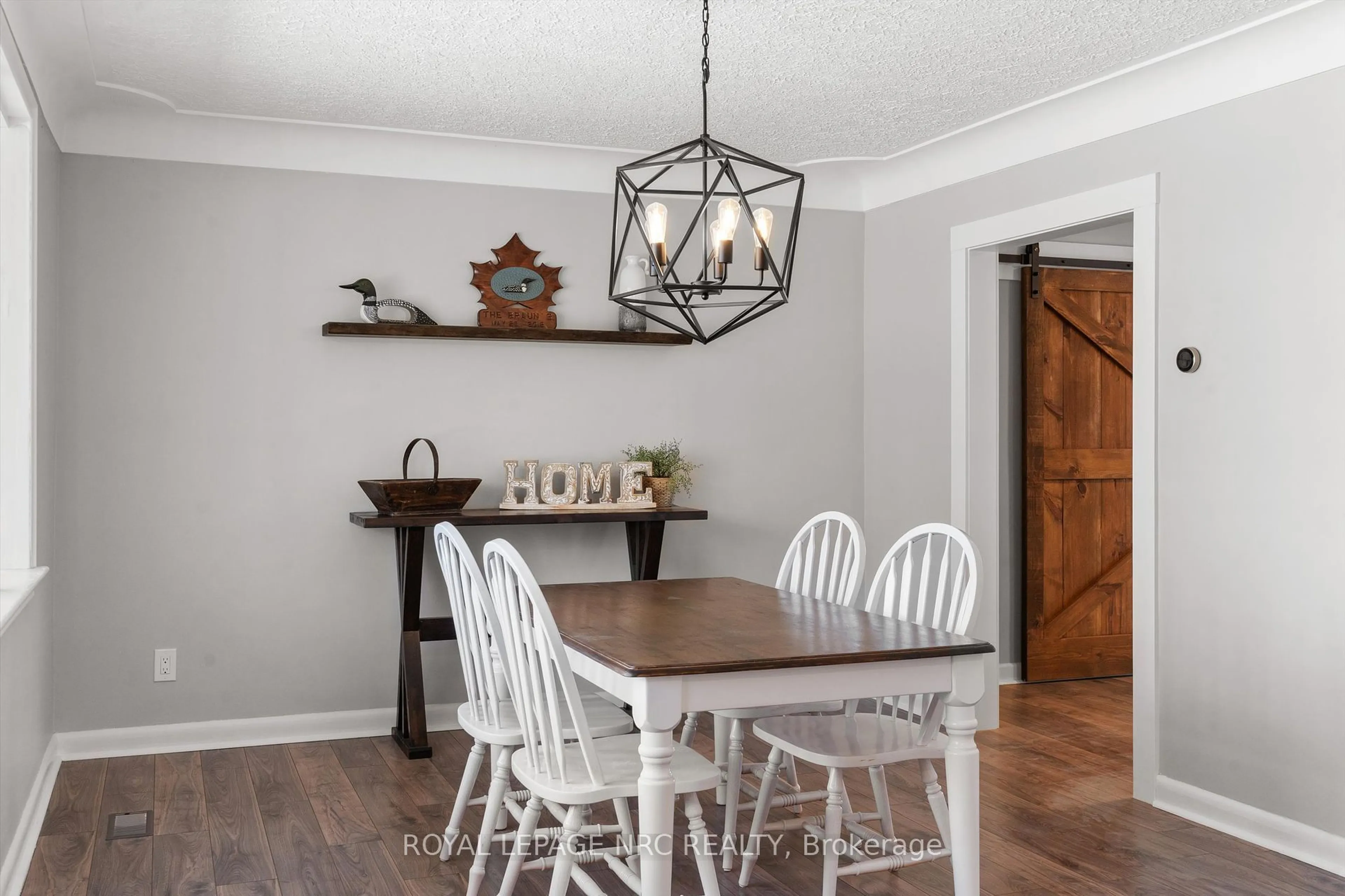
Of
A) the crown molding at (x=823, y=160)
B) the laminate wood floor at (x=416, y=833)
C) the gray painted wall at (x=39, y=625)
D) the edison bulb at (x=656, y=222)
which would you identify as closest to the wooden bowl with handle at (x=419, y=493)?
the laminate wood floor at (x=416, y=833)

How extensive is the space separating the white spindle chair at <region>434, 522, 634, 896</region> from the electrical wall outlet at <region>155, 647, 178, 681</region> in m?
1.63

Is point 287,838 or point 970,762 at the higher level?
point 970,762

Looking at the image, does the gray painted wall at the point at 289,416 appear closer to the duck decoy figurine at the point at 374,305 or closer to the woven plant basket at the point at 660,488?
the duck decoy figurine at the point at 374,305

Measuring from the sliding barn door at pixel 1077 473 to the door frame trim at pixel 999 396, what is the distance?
40 cm

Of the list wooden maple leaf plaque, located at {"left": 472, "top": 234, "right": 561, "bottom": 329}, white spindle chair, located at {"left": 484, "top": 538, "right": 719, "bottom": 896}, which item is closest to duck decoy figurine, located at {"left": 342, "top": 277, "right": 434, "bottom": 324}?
wooden maple leaf plaque, located at {"left": 472, "top": 234, "right": 561, "bottom": 329}

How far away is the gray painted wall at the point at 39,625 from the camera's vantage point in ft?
9.30

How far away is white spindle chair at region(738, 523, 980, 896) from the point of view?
2.66m

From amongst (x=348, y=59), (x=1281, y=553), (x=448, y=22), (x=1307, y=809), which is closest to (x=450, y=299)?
(x=348, y=59)

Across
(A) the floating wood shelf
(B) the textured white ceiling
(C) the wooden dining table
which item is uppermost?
(B) the textured white ceiling

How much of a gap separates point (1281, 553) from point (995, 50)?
1674 millimetres

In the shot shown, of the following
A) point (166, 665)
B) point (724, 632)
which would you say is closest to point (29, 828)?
point (166, 665)

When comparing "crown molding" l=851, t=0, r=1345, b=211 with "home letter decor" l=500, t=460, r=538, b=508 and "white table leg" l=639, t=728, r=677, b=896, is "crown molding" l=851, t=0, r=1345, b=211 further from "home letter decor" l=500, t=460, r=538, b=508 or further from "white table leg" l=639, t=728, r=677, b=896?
"white table leg" l=639, t=728, r=677, b=896

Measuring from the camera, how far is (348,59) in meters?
3.48

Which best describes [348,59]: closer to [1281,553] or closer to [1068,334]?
[1281,553]
